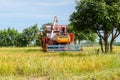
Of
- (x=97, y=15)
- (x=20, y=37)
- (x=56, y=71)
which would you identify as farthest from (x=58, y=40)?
(x=20, y=37)

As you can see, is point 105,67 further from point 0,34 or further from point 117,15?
point 0,34

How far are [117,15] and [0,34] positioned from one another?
3842 inches

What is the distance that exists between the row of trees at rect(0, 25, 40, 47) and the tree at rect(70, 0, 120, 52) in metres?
83.2

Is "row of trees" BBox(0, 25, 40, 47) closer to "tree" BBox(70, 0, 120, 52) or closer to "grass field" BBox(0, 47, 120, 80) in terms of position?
"tree" BBox(70, 0, 120, 52)

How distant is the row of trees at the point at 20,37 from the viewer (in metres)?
119

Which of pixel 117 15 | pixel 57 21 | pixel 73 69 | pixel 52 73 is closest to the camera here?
pixel 52 73

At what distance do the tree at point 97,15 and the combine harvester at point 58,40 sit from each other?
21.0ft

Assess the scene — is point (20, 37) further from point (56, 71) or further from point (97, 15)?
point (56, 71)

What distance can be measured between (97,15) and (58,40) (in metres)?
11.7

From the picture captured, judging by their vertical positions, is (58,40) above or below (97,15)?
below

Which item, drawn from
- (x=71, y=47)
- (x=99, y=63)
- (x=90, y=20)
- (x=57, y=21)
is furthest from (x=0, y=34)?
(x=99, y=63)

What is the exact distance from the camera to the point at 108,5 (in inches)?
1289

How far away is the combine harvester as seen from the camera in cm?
4088

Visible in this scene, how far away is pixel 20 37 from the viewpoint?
4742 inches
